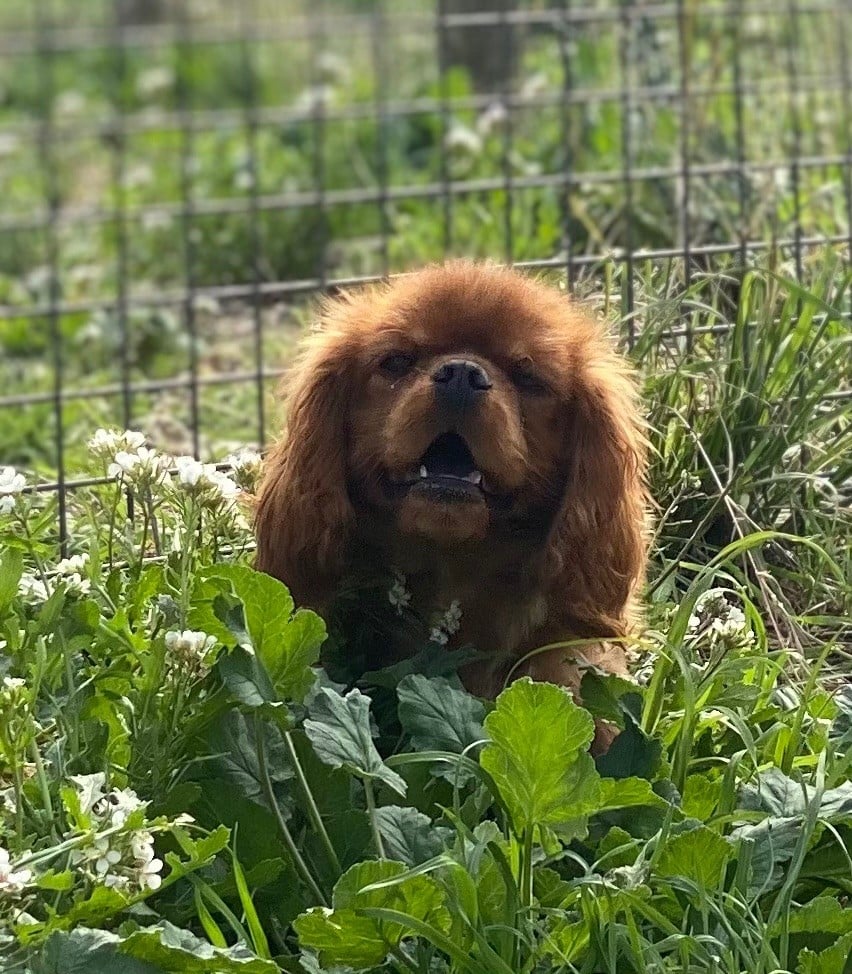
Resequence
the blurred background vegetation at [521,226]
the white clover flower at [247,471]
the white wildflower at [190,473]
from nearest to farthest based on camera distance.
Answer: the white wildflower at [190,473], the white clover flower at [247,471], the blurred background vegetation at [521,226]

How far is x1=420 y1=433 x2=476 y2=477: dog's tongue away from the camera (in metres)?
2.75

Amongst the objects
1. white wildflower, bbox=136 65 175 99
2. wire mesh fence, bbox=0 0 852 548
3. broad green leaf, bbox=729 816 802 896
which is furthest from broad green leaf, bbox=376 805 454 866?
white wildflower, bbox=136 65 175 99

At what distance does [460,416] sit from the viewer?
2660 mm

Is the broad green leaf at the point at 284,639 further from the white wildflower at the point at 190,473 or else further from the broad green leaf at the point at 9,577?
the broad green leaf at the point at 9,577

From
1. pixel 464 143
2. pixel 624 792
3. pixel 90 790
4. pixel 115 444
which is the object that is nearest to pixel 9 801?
pixel 90 790

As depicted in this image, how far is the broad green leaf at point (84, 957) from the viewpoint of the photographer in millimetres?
2092

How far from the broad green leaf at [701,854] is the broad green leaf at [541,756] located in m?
0.11

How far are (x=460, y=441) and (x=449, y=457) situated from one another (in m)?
0.03

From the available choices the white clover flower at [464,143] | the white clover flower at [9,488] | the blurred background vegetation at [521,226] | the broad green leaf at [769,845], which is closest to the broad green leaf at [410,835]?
the broad green leaf at [769,845]

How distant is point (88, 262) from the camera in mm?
6691

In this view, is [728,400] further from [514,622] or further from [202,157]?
[202,157]

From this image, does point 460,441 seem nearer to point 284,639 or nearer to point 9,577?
point 284,639

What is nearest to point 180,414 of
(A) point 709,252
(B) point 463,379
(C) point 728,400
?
(A) point 709,252

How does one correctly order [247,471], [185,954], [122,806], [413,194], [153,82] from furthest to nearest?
[153,82] < [413,194] < [247,471] < [122,806] < [185,954]
